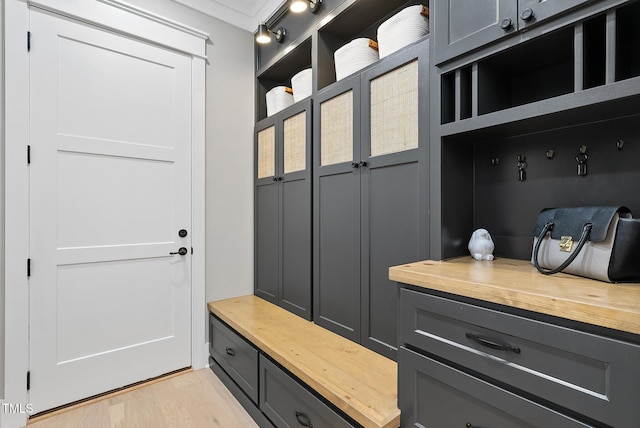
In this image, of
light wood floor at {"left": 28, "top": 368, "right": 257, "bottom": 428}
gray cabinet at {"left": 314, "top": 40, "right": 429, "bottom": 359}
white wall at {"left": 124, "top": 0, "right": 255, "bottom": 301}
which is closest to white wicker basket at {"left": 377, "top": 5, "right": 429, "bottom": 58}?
gray cabinet at {"left": 314, "top": 40, "right": 429, "bottom": 359}

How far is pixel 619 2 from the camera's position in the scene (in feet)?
2.97

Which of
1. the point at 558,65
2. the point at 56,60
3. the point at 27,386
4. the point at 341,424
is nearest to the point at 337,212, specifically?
the point at 341,424

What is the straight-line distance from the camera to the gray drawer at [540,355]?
2.35 feet

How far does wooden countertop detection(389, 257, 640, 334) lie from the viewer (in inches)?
28.8

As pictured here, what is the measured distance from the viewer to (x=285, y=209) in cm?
245

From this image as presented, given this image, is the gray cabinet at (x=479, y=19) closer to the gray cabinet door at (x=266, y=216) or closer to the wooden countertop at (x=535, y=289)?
the wooden countertop at (x=535, y=289)

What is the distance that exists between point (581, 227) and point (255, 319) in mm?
1862

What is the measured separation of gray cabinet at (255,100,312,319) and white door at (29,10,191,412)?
59 centimetres

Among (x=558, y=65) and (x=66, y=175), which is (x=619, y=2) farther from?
(x=66, y=175)

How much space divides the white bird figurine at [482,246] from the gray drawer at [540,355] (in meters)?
0.42

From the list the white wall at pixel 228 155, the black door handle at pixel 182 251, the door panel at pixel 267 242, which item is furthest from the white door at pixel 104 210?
the door panel at pixel 267 242

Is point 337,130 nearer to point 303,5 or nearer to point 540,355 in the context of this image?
point 303,5

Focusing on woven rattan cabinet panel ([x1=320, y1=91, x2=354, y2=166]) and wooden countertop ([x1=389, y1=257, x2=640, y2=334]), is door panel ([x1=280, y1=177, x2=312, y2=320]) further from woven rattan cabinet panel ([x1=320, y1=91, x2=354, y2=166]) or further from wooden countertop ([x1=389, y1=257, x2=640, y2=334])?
wooden countertop ([x1=389, y1=257, x2=640, y2=334])

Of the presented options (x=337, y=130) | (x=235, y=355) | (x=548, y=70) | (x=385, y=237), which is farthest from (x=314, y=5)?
(x=235, y=355)
